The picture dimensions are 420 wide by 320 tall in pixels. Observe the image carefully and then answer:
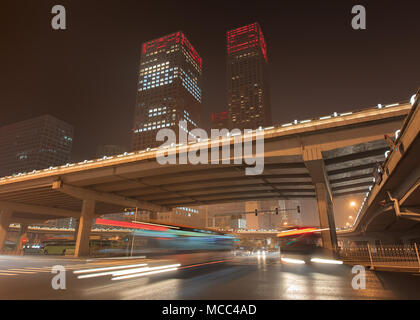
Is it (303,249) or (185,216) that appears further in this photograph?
(185,216)

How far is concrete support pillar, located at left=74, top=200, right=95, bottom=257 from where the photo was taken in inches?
1563

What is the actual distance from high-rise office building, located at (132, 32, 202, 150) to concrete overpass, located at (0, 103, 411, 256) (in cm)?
10495

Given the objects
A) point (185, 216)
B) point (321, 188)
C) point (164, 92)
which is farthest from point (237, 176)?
point (164, 92)

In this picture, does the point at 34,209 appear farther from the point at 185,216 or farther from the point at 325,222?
the point at 185,216

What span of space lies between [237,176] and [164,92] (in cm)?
15138

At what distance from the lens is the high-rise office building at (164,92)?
16088cm

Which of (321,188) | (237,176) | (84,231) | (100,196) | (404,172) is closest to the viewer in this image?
(404,172)

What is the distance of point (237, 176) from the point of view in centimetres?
3566

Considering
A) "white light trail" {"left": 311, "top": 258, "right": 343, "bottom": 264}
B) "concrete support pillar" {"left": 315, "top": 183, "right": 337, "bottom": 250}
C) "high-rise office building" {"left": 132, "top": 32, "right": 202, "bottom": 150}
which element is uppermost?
"high-rise office building" {"left": 132, "top": 32, "right": 202, "bottom": 150}

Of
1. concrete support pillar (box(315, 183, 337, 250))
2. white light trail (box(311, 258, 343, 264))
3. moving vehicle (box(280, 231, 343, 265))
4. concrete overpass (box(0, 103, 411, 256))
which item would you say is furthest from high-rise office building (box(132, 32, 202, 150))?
white light trail (box(311, 258, 343, 264))

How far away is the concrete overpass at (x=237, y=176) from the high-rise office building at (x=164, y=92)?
104951 millimetres

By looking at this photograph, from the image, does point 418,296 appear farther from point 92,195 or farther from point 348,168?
point 92,195

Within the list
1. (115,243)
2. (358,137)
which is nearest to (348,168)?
(358,137)

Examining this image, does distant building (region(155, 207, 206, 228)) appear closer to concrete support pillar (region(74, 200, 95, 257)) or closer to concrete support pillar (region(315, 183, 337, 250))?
concrete support pillar (region(74, 200, 95, 257))
